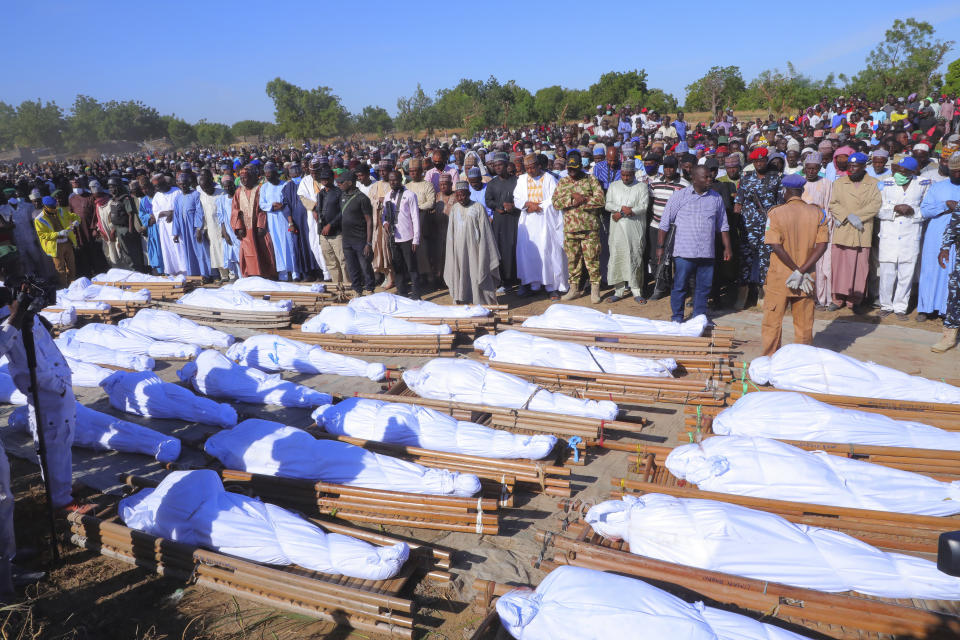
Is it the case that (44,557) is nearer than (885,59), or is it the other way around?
(44,557)

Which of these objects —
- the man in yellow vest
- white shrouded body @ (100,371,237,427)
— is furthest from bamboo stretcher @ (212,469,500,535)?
the man in yellow vest

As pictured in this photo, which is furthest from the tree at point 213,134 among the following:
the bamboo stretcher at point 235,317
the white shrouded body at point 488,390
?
the white shrouded body at point 488,390

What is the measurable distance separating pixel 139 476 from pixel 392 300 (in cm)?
325

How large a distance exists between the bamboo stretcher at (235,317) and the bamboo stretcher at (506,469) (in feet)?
11.7

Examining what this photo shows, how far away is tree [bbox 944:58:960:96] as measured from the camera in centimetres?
2522

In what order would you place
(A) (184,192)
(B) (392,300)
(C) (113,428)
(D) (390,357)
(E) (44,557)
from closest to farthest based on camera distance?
(E) (44,557) → (C) (113,428) → (D) (390,357) → (B) (392,300) → (A) (184,192)

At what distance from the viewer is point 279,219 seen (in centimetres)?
883

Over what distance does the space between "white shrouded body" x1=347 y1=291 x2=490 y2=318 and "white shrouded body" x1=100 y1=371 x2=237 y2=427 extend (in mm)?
2132

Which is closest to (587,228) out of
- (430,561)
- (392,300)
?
(392,300)

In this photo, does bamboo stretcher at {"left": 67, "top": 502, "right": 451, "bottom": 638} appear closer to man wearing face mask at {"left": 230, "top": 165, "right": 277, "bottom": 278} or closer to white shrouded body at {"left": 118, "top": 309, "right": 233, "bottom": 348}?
white shrouded body at {"left": 118, "top": 309, "right": 233, "bottom": 348}

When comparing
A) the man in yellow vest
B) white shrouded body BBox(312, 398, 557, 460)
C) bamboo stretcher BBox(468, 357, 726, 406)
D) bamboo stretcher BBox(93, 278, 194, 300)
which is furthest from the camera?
the man in yellow vest

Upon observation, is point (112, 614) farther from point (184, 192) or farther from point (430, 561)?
point (184, 192)

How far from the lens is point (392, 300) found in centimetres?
677

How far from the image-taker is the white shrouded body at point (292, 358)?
18.5 ft
